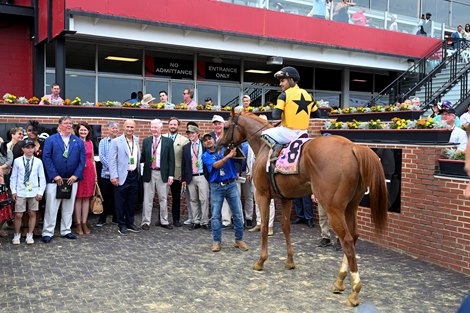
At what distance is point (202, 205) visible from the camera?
9.71 meters

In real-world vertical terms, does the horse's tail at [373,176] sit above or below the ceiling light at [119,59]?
below

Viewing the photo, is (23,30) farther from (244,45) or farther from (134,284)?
(134,284)

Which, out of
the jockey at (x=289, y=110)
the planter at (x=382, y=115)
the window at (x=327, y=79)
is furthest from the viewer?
the window at (x=327, y=79)

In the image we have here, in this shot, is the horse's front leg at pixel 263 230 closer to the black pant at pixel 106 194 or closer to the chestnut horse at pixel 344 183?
the chestnut horse at pixel 344 183

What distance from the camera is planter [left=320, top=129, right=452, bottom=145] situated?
7.39 m

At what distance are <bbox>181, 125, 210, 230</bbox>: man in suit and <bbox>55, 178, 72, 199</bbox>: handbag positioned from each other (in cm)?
225

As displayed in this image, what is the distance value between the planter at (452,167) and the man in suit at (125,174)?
5343mm

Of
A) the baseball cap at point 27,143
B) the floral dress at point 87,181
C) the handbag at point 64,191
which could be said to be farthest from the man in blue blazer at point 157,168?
the baseball cap at point 27,143

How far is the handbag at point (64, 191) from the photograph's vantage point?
8.41m

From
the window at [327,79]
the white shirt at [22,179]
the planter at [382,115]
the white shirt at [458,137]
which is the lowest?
the white shirt at [22,179]

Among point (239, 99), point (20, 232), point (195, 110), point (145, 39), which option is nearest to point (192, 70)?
point (239, 99)

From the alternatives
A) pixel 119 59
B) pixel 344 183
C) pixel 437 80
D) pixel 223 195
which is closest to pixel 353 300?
pixel 344 183

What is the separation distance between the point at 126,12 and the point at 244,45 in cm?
443

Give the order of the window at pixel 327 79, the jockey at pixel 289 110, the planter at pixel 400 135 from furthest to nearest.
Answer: the window at pixel 327 79
the planter at pixel 400 135
the jockey at pixel 289 110
